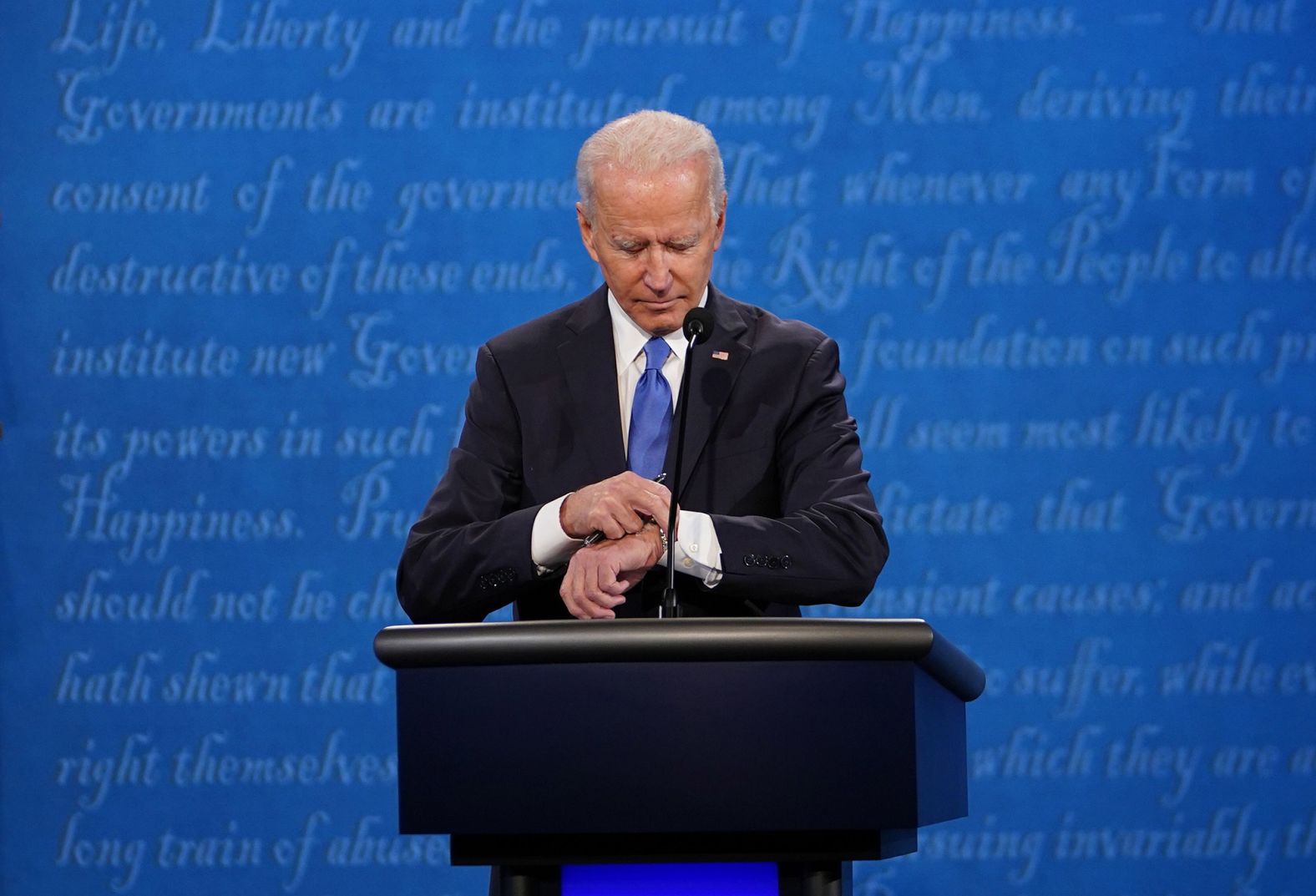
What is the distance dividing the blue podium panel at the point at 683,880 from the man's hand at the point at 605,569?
0.31 m

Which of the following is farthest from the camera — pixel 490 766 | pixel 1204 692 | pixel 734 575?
pixel 1204 692

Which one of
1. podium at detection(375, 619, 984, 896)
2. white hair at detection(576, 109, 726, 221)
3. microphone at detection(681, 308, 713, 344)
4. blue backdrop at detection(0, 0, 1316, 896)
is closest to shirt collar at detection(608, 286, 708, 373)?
white hair at detection(576, 109, 726, 221)

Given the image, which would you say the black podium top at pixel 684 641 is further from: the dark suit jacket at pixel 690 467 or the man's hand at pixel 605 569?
the dark suit jacket at pixel 690 467

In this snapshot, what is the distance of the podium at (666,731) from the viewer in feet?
5.02

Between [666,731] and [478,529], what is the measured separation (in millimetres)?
608

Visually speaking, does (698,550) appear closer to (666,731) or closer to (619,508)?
(619,508)

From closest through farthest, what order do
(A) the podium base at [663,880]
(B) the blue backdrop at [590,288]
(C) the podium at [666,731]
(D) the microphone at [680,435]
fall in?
(C) the podium at [666,731], (A) the podium base at [663,880], (D) the microphone at [680,435], (B) the blue backdrop at [590,288]

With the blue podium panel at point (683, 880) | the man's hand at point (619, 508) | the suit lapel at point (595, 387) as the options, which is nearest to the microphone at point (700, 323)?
the man's hand at point (619, 508)

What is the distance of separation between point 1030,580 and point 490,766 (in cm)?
238

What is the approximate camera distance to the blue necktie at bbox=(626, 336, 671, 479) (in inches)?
86.3

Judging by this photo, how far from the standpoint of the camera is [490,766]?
1.57 metres

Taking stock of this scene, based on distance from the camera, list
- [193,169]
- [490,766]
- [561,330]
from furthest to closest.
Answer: [193,169] < [561,330] < [490,766]

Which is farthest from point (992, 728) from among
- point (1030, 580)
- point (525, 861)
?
point (525, 861)

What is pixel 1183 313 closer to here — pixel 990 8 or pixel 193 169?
pixel 990 8
